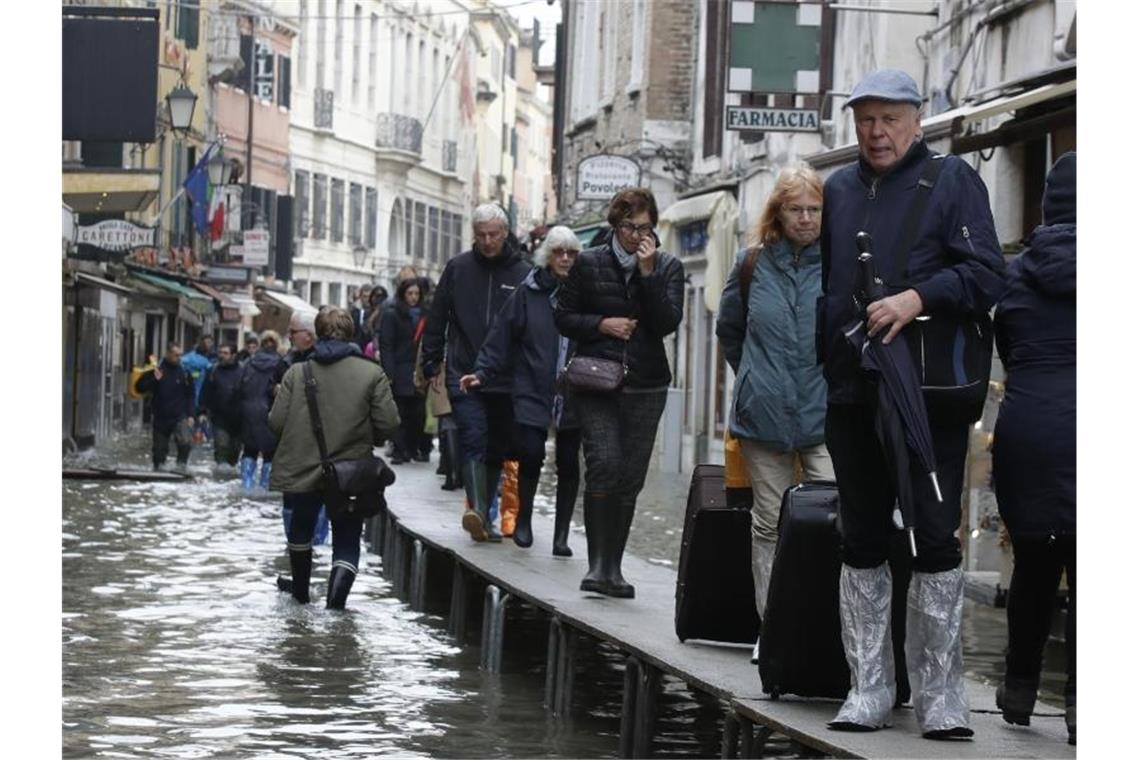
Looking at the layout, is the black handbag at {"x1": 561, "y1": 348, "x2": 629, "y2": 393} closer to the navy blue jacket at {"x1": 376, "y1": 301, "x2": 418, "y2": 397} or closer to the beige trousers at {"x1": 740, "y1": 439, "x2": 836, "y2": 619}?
the beige trousers at {"x1": 740, "y1": 439, "x2": 836, "y2": 619}

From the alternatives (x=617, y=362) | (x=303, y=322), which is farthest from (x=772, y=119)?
(x=617, y=362)

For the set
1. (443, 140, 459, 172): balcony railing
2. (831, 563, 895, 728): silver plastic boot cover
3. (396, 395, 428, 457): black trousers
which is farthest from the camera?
(443, 140, 459, 172): balcony railing

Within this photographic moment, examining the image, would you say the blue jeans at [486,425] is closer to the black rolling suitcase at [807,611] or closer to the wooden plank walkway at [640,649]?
the wooden plank walkway at [640,649]

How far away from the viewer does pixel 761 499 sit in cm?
962

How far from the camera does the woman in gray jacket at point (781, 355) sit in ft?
30.9

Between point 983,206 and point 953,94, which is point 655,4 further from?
point 983,206

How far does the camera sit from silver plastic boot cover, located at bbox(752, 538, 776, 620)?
9602 millimetres

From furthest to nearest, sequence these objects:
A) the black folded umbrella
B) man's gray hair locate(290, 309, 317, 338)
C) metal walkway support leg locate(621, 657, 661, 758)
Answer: man's gray hair locate(290, 309, 317, 338), metal walkway support leg locate(621, 657, 661, 758), the black folded umbrella

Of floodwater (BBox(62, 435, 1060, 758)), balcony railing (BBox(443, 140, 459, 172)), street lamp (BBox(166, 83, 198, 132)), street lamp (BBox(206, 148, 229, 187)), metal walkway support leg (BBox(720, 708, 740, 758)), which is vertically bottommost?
floodwater (BBox(62, 435, 1060, 758))

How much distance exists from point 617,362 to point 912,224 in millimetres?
4114

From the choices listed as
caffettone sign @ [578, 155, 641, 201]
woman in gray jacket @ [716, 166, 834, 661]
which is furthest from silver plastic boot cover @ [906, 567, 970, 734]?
caffettone sign @ [578, 155, 641, 201]

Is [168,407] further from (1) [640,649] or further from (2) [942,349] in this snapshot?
(2) [942,349]

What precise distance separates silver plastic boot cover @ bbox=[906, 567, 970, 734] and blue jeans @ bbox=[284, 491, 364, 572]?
6.52 meters

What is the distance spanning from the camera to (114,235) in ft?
121
